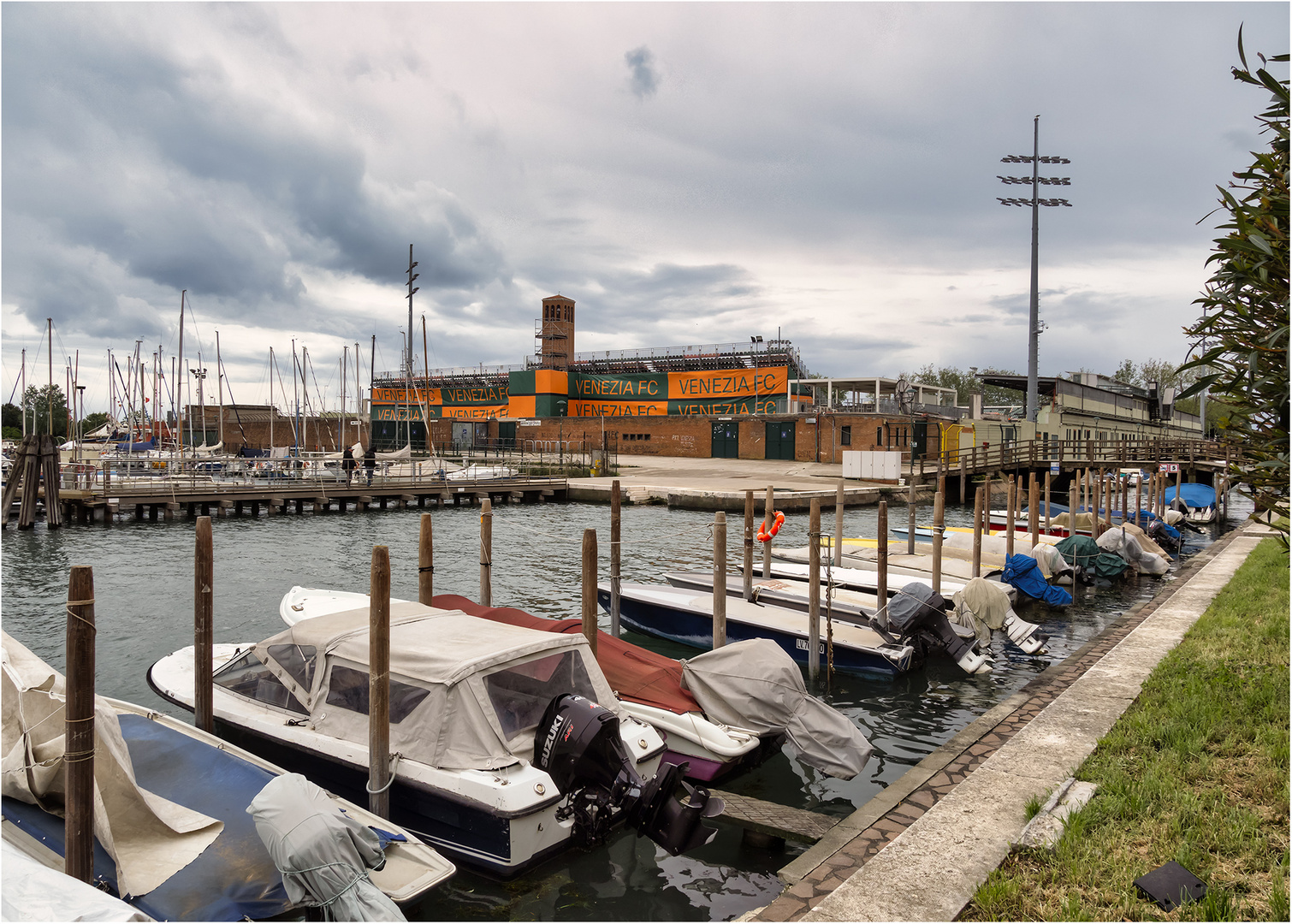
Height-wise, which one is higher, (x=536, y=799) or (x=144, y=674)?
(x=536, y=799)

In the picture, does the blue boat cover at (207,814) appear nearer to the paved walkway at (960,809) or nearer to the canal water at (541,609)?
the canal water at (541,609)

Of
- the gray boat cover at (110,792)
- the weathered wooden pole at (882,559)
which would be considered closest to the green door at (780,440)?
the weathered wooden pole at (882,559)

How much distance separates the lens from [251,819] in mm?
6004

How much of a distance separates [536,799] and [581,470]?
4151 centimetres

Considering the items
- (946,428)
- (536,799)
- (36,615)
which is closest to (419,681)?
(536,799)

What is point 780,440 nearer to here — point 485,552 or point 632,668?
point 485,552

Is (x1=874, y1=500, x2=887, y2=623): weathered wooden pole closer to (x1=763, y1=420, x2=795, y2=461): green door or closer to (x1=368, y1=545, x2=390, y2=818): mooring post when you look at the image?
(x1=368, y1=545, x2=390, y2=818): mooring post

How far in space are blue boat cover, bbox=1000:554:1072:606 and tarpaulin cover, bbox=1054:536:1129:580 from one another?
3.36 metres

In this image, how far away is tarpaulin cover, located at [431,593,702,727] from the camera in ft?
28.8

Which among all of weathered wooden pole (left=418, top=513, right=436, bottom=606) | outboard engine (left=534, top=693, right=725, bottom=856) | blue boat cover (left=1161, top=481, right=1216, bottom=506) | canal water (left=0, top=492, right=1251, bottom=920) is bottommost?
canal water (left=0, top=492, right=1251, bottom=920)

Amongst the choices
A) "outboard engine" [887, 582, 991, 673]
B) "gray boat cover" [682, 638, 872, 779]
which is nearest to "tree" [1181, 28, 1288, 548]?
"gray boat cover" [682, 638, 872, 779]

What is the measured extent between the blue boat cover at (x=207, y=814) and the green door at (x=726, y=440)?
4944cm

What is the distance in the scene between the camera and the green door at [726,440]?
181ft

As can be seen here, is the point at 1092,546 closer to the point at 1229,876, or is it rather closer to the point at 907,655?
the point at 907,655
